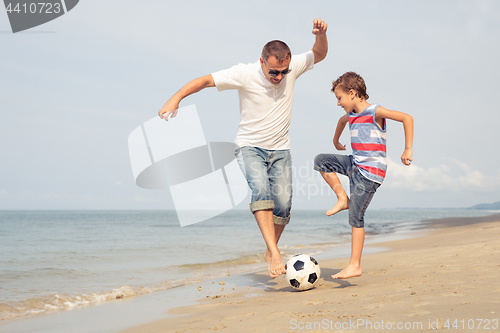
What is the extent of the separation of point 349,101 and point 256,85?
97 cm

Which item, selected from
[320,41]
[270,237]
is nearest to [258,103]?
[320,41]

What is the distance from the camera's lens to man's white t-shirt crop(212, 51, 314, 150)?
12.9ft

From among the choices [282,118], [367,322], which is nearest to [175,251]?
[282,118]

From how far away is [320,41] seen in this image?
4.20 metres

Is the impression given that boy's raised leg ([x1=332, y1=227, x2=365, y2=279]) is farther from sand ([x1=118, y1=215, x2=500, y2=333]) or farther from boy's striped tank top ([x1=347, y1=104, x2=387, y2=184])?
boy's striped tank top ([x1=347, y1=104, x2=387, y2=184])

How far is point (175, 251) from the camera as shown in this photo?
10.6m

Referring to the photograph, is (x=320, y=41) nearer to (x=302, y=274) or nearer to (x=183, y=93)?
(x=183, y=93)

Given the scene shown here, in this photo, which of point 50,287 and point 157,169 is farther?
point 157,169

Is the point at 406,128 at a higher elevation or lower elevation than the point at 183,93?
lower

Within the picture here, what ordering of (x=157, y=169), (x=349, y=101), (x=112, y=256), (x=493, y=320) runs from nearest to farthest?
(x=493, y=320) → (x=349, y=101) → (x=157, y=169) → (x=112, y=256)

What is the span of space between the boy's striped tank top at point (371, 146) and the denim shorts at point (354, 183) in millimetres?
76

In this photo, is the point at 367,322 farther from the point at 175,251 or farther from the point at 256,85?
the point at 175,251

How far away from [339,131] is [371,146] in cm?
69

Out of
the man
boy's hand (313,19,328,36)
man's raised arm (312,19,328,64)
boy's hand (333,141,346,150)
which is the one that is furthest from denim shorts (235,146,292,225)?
boy's hand (313,19,328,36)
